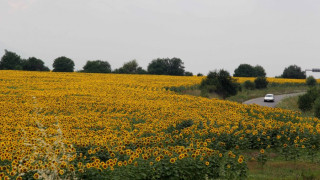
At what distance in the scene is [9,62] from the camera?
289 feet

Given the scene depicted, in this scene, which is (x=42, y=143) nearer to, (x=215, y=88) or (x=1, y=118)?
(x=1, y=118)

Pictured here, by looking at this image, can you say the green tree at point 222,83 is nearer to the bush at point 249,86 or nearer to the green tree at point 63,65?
the bush at point 249,86

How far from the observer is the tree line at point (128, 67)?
8900 cm

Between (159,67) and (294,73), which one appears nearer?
(294,73)

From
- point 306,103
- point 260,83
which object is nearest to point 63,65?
point 260,83

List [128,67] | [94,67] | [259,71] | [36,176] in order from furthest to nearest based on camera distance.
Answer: [259,71] → [128,67] → [94,67] → [36,176]

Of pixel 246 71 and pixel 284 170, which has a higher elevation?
pixel 246 71

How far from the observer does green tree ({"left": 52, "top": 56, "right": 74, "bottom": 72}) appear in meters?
93.2

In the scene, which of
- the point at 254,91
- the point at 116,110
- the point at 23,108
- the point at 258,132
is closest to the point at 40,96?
the point at 23,108

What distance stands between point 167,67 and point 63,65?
3588 centimetres

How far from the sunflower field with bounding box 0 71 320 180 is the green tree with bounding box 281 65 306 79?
92.7 metres

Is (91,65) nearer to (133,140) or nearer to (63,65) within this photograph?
(63,65)

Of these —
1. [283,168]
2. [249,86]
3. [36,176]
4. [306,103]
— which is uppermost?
[249,86]

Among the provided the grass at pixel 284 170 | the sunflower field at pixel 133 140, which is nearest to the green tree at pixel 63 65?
the sunflower field at pixel 133 140
